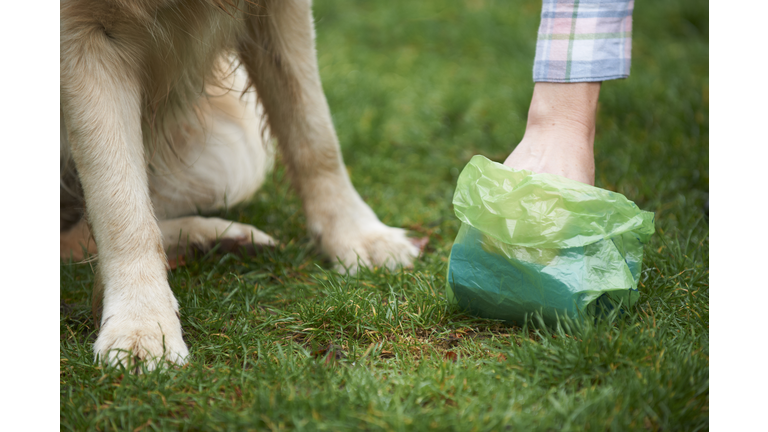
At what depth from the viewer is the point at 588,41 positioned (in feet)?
5.61

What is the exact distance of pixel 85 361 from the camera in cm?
163

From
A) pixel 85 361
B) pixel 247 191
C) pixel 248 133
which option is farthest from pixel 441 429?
pixel 248 133

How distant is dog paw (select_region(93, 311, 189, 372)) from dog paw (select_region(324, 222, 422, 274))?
0.74 meters

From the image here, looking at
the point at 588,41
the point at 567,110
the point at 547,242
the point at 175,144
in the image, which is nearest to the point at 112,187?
the point at 175,144

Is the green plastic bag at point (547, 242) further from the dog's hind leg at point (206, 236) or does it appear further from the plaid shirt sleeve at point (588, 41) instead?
the dog's hind leg at point (206, 236)

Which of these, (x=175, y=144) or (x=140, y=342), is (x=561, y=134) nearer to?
(x=140, y=342)

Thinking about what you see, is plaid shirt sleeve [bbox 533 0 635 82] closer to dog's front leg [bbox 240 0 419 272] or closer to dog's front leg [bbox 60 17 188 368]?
dog's front leg [bbox 240 0 419 272]

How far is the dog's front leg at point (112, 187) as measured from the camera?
165 cm

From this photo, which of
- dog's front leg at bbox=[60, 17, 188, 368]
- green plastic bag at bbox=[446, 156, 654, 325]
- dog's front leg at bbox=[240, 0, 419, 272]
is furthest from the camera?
dog's front leg at bbox=[240, 0, 419, 272]

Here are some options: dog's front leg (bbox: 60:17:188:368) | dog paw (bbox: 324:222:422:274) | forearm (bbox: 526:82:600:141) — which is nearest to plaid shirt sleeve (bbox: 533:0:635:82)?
forearm (bbox: 526:82:600:141)

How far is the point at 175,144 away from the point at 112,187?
73 centimetres

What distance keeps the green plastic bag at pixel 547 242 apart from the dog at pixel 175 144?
67cm

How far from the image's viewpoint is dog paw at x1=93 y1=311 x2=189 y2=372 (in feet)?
5.10
